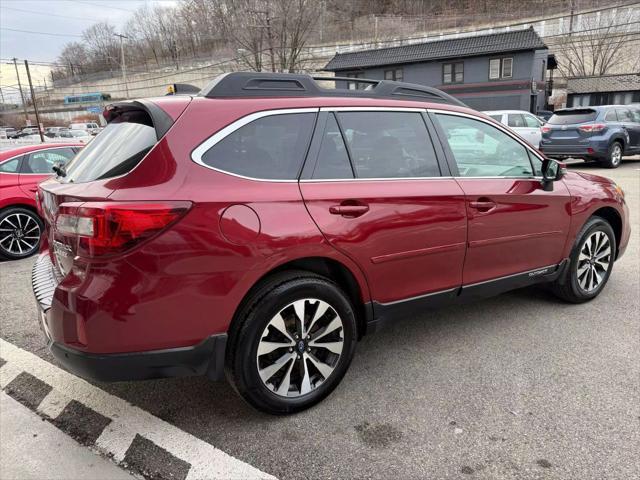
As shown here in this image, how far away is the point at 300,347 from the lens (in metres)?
2.58

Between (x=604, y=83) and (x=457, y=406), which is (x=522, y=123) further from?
A: (x=604, y=83)

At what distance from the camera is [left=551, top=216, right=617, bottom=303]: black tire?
398 centimetres

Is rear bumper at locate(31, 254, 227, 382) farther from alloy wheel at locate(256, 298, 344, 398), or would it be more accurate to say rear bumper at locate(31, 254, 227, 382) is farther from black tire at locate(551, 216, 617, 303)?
black tire at locate(551, 216, 617, 303)

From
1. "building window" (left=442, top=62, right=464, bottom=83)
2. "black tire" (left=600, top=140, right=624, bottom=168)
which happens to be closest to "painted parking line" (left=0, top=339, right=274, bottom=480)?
"black tire" (left=600, top=140, right=624, bottom=168)

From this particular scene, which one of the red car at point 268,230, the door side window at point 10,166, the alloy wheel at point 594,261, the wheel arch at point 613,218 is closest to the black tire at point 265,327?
the red car at point 268,230

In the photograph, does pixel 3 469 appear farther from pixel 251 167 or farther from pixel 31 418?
pixel 251 167

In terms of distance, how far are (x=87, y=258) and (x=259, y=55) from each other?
33.3 meters

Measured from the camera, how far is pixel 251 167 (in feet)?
7.94

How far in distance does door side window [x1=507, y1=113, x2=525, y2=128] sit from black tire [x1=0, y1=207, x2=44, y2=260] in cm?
1438

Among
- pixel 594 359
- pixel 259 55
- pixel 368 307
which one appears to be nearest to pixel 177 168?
pixel 368 307

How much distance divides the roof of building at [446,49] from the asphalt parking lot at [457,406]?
116 ft

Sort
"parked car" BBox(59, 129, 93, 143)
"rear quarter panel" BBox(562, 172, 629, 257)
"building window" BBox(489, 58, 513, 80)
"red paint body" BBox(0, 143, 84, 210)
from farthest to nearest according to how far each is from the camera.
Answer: "parked car" BBox(59, 129, 93, 143), "building window" BBox(489, 58, 513, 80), "red paint body" BBox(0, 143, 84, 210), "rear quarter panel" BBox(562, 172, 629, 257)

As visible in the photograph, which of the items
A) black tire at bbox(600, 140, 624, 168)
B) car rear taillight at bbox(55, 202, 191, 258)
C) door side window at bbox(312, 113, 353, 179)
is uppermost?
door side window at bbox(312, 113, 353, 179)

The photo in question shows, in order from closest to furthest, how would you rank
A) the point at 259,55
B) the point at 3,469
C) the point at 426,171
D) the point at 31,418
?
the point at 3,469 → the point at 31,418 → the point at 426,171 → the point at 259,55
